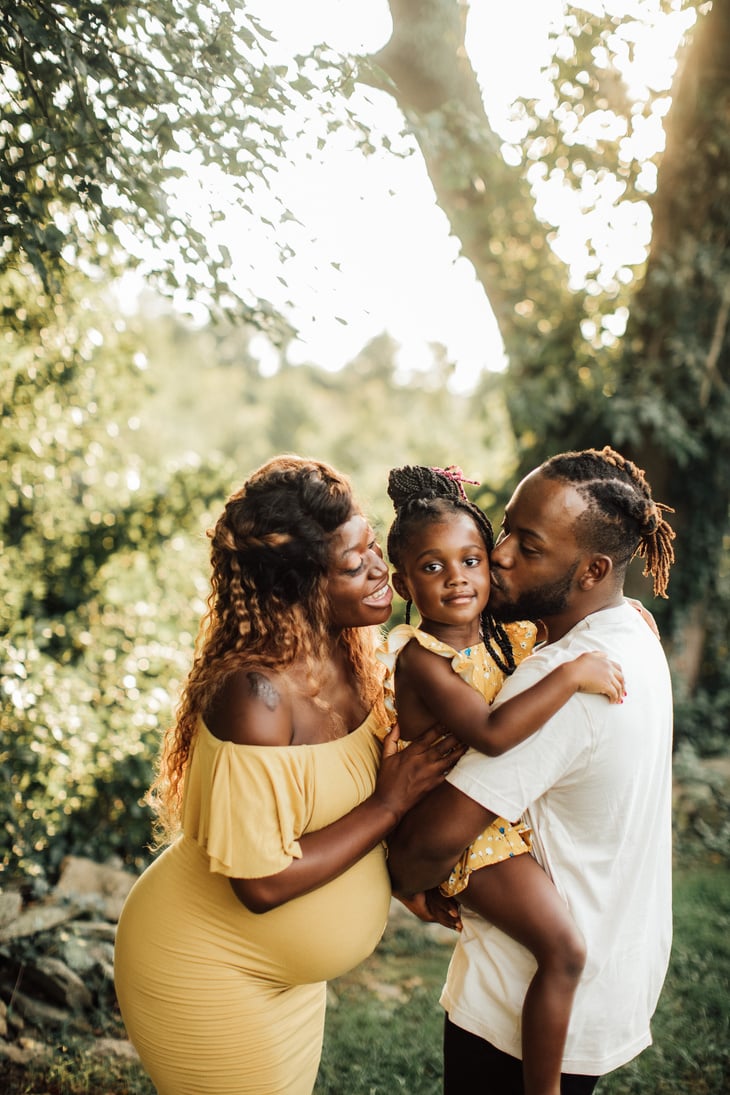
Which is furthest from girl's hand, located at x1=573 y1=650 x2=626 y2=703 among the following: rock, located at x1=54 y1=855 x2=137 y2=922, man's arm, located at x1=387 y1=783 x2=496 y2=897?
rock, located at x1=54 y1=855 x2=137 y2=922

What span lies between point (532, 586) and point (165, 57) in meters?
2.28

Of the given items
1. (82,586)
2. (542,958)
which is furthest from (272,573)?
(82,586)

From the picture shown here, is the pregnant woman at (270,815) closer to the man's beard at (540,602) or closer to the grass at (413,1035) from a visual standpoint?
the man's beard at (540,602)

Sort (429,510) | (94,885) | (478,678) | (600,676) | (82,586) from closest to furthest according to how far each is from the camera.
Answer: (600,676) → (478,678) → (429,510) → (94,885) → (82,586)

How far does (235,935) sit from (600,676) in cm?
114

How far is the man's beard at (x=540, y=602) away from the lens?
2.32 m

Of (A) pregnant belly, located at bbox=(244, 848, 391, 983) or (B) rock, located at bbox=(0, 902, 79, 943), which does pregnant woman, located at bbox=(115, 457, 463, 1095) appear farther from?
(B) rock, located at bbox=(0, 902, 79, 943)

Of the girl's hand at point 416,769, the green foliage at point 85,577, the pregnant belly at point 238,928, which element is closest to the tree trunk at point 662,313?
the green foliage at point 85,577

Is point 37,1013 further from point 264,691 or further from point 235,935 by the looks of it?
point 264,691

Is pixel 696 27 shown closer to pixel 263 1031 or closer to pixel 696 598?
pixel 696 598

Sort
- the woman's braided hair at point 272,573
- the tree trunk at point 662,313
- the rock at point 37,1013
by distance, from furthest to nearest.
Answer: the tree trunk at point 662,313 < the rock at point 37,1013 < the woman's braided hair at point 272,573

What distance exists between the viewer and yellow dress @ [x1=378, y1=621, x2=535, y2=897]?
7.11 feet

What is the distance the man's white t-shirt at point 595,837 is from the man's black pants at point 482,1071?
0.05m

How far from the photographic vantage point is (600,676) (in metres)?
2.02
